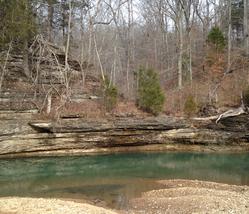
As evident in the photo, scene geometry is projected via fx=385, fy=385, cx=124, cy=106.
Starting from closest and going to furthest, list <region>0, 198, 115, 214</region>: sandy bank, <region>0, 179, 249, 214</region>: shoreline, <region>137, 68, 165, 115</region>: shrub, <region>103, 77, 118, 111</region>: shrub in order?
<region>0, 198, 115, 214</region>: sandy bank
<region>0, 179, 249, 214</region>: shoreline
<region>103, 77, 118, 111</region>: shrub
<region>137, 68, 165, 115</region>: shrub

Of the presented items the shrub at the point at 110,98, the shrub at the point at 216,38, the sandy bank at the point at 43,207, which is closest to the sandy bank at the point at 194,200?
the sandy bank at the point at 43,207

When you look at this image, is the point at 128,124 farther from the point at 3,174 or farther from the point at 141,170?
the point at 3,174

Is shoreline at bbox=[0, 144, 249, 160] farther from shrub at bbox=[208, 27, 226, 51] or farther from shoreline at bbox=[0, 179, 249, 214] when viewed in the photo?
shoreline at bbox=[0, 179, 249, 214]

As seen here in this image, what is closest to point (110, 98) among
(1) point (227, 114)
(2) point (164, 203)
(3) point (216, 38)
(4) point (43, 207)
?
(1) point (227, 114)

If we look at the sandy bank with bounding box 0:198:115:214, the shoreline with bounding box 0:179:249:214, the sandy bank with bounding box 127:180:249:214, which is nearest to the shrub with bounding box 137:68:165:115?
the sandy bank with bounding box 127:180:249:214

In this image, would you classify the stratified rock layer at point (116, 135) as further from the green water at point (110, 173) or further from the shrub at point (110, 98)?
the shrub at point (110, 98)

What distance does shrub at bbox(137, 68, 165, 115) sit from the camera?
3941 cm

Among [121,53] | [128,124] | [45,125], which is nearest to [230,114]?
[128,124]

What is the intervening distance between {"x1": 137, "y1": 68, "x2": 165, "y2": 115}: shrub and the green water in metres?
5.97

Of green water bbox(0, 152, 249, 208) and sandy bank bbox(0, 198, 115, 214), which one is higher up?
sandy bank bbox(0, 198, 115, 214)

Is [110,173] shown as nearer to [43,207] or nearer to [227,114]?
[43,207]

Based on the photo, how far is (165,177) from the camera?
25.0 meters

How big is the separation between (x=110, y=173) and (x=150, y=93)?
15.4 meters

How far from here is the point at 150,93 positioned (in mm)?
39938
